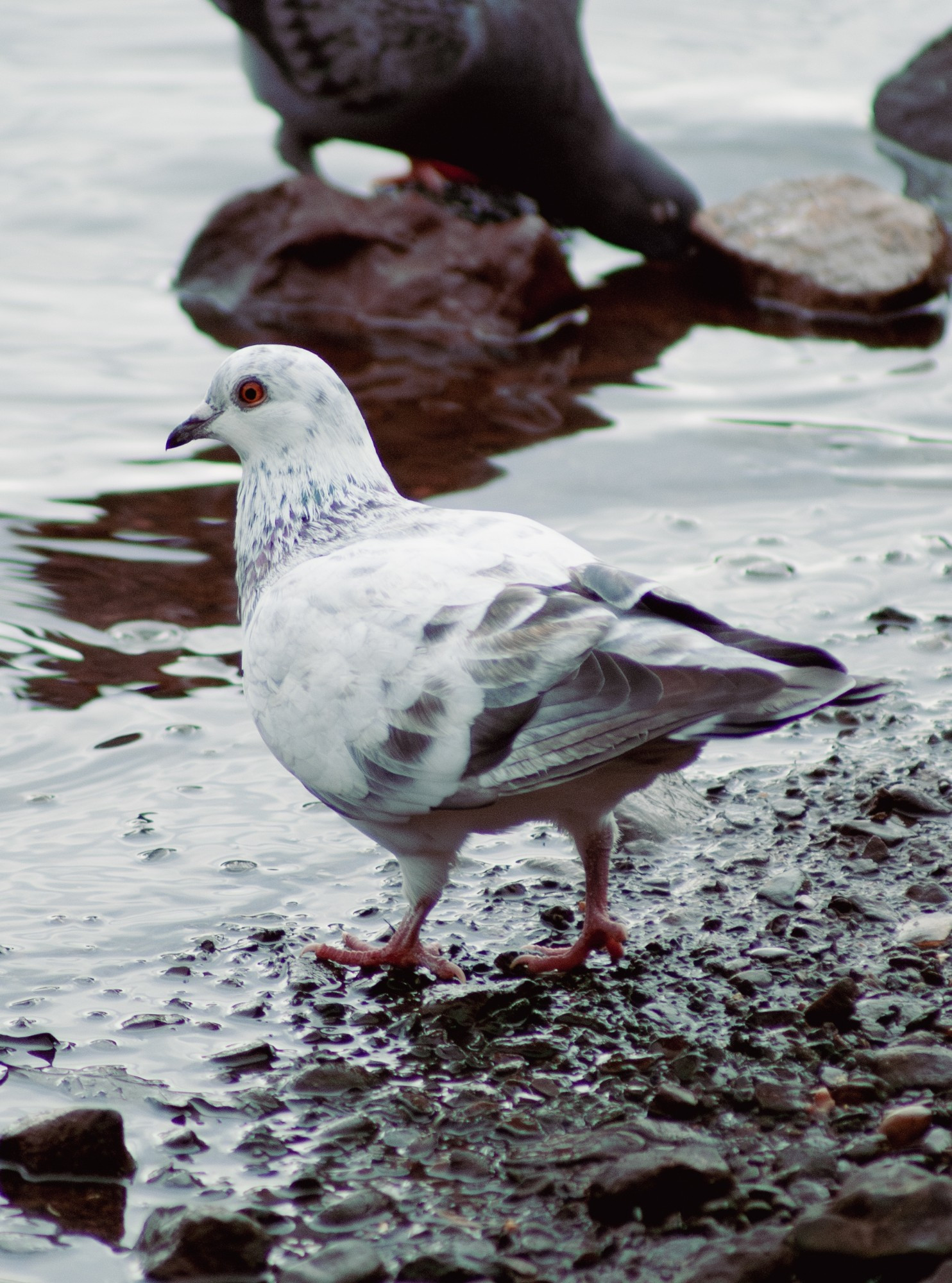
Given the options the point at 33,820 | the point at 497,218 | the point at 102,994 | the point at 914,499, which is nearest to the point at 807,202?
the point at 497,218

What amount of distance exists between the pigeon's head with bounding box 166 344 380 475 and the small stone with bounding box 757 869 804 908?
1.48 metres

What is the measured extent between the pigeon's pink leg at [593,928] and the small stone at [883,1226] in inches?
47.7

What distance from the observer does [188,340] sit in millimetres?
8578

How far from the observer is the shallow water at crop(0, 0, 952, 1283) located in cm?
391

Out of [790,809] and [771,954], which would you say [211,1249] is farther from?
[790,809]

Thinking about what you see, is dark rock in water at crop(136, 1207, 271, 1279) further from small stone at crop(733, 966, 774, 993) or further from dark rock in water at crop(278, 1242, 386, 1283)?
small stone at crop(733, 966, 774, 993)

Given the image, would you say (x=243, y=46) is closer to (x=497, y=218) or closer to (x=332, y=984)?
(x=497, y=218)

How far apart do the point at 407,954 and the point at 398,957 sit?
0.02 metres

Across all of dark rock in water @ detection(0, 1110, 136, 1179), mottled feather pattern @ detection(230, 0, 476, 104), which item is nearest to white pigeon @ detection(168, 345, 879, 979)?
dark rock in water @ detection(0, 1110, 136, 1179)

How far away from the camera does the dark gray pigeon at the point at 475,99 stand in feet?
30.3

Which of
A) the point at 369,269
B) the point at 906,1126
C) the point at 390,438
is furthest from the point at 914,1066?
the point at 369,269

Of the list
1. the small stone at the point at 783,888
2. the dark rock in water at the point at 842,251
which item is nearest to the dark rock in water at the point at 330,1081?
the small stone at the point at 783,888

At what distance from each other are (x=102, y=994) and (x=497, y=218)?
7367 millimetres

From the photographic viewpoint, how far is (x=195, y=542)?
6457mm
